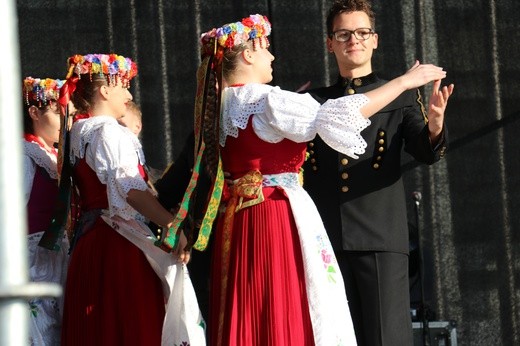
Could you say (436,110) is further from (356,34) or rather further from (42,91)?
(42,91)

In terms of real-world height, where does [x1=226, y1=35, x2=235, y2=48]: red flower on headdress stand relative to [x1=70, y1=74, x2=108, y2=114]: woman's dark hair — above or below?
above

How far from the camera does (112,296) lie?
3.24 meters

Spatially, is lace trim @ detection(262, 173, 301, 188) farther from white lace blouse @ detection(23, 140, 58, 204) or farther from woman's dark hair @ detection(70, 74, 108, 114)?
white lace blouse @ detection(23, 140, 58, 204)

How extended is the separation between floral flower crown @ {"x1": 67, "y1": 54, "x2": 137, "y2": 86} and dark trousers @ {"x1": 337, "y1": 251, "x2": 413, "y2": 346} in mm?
917

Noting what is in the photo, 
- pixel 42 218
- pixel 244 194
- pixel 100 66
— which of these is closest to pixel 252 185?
pixel 244 194

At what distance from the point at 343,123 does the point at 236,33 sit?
0.46 m

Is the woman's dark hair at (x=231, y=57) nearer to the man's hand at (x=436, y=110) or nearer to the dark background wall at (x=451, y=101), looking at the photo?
the man's hand at (x=436, y=110)

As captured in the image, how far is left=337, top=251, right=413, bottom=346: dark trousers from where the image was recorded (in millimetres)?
3092

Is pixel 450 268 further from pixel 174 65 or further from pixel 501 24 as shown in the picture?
pixel 174 65

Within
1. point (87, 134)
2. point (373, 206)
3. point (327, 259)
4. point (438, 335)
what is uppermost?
point (87, 134)

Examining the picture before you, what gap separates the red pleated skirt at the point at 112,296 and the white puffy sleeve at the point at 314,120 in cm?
70

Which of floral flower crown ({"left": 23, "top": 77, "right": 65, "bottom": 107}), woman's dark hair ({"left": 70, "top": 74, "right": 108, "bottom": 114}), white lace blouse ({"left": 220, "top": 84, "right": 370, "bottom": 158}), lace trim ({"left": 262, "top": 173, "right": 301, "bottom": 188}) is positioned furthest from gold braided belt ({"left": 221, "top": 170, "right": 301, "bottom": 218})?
floral flower crown ({"left": 23, "top": 77, "right": 65, "bottom": 107})

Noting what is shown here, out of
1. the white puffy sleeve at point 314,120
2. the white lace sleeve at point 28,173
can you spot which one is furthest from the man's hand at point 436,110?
the white lace sleeve at point 28,173

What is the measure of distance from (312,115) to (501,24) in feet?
7.10
